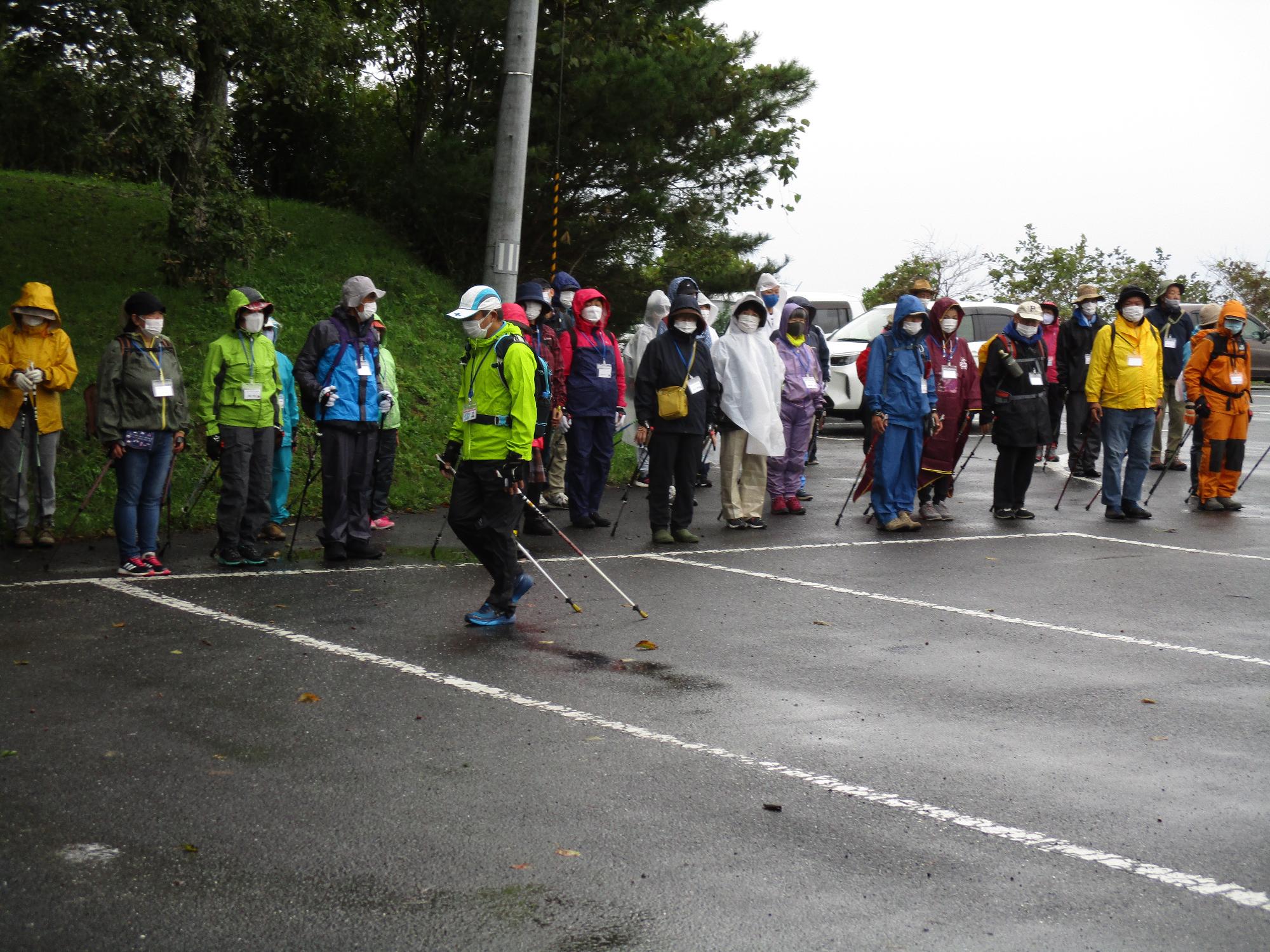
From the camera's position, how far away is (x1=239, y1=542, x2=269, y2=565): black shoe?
10.4 m

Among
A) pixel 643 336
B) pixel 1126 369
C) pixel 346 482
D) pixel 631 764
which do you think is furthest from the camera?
pixel 643 336

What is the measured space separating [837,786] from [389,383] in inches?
280

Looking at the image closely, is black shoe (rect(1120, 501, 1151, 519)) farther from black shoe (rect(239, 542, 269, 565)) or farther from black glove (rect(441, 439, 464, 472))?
black shoe (rect(239, 542, 269, 565))

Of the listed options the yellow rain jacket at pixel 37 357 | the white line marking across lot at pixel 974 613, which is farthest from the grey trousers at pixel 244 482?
the white line marking across lot at pixel 974 613

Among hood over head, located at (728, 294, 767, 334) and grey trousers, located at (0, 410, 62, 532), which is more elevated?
hood over head, located at (728, 294, 767, 334)

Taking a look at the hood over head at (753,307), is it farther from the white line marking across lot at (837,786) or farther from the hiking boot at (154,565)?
the white line marking across lot at (837,786)

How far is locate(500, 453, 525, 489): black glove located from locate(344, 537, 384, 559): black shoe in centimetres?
279

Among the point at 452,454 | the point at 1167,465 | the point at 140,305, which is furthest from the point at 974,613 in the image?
the point at 1167,465

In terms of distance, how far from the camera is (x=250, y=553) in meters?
10.4

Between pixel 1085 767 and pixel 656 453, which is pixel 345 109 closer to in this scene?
pixel 656 453

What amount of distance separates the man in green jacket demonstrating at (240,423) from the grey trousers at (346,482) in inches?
17.0

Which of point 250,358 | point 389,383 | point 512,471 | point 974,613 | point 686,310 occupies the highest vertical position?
point 686,310

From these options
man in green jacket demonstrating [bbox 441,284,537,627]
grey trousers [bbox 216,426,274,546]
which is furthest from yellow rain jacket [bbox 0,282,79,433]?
man in green jacket demonstrating [bbox 441,284,537,627]

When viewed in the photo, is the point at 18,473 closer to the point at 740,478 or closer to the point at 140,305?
the point at 140,305
